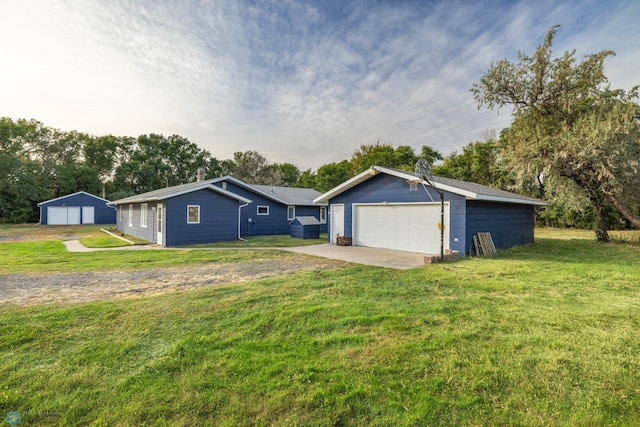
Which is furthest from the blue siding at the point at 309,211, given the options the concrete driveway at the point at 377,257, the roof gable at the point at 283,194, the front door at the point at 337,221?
the concrete driveway at the point at 377,257

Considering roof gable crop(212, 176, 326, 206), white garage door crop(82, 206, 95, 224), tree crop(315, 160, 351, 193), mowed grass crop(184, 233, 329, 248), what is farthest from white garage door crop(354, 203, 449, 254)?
white garage door crop(82, 206, 95, 224)

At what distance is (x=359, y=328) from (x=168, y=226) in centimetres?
1174

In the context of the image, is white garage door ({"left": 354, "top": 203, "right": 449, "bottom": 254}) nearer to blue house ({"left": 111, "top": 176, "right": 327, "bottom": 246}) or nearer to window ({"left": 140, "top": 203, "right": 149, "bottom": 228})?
blue house ({"left": 111, "top": 176, "right": 327, "bottom": 246})

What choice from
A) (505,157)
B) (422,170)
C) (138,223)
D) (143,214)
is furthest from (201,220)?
(505,157)

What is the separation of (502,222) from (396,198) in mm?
4378

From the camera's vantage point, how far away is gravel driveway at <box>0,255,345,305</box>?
5.32 meters

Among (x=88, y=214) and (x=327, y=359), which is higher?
(x=88, y=214)

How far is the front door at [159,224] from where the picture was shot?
13547mm

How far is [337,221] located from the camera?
555 inches

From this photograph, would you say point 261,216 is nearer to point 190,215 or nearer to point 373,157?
point 190,215

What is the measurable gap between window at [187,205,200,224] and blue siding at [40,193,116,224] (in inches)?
828

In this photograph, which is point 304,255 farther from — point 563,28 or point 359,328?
point 563,28

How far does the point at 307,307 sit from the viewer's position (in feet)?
14.9

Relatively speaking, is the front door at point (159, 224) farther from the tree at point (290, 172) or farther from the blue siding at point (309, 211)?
the tree at point (290, 172)
